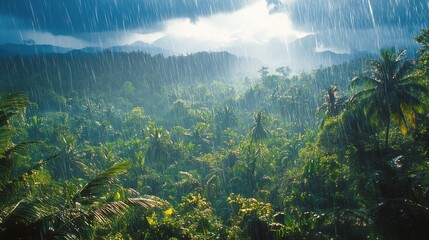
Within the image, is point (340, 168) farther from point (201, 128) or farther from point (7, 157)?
point (201, 128)

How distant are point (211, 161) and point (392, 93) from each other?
19.9 meters

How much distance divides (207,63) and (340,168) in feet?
279

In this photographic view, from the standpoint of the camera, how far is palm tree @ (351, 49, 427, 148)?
18188mm

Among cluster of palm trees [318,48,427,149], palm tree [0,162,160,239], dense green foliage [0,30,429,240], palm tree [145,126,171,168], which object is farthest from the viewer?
palm tree [145,126,171,168]

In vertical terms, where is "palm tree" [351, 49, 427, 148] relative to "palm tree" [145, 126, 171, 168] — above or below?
above

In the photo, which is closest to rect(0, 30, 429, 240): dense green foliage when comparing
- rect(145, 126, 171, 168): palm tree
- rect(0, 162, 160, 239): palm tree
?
rect(0, 162, 160, 239): palm tree

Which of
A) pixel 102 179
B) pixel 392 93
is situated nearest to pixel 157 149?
pixel 392 93

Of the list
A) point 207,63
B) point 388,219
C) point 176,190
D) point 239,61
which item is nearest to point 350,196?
point 388,219

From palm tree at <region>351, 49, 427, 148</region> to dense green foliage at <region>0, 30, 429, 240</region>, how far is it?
8 cm

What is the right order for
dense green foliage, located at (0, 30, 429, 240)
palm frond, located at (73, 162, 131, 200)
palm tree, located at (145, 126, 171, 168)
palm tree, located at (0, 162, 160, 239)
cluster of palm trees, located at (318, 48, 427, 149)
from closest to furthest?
palm tree, located at (0, 162, 160, 239), palm frond, located at (73, 162, 131, 200), dense green foliage, located at (0, 30, 429, 240), cluster of palm trees, located at (318, 48, 427, 149), palm tree, located at (145, 126, 171, 168)

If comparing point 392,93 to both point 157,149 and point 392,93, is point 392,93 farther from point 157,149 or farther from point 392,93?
point 157,149

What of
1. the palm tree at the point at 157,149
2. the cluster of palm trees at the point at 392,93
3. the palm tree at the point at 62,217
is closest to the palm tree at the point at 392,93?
the cluster of palm trees at the point at 392,93

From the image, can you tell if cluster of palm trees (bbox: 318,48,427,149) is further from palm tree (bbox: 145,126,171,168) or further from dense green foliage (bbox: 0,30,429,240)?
palm tree (bbox: 145,126,171,168)

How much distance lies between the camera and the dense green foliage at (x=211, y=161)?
257 inches
